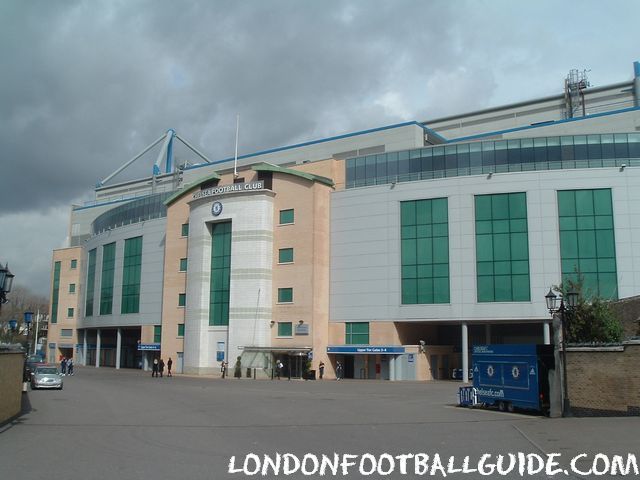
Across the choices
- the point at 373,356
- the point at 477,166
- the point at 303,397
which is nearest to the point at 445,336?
the point at 373,356

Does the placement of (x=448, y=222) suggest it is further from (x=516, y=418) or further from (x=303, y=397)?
(x=516, y=418)

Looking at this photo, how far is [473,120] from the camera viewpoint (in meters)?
72.4

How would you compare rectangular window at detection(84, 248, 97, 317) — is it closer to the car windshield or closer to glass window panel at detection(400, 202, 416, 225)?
glass window panel at detection(400, 202, 416, 225)

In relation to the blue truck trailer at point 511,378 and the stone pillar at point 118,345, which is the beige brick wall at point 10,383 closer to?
the blue truck trailer at point 511,378

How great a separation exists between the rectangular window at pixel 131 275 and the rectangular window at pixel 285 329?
866 inches

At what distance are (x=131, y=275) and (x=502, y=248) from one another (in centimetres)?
4126

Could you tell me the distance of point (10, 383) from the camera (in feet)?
64.6

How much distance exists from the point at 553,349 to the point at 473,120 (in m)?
52.8

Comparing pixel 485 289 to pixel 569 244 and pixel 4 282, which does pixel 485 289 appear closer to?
pixel 569 244

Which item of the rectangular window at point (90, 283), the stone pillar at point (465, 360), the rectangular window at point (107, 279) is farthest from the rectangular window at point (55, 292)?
the stone pillar at point (465, 360)

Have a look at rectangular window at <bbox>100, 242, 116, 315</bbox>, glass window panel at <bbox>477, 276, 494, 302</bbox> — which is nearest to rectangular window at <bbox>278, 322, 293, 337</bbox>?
glass window panel at <bbox>477, 276, 494, 302</bbox>

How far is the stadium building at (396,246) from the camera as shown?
5000cm

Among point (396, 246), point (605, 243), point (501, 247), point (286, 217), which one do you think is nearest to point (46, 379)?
point (286, 217)

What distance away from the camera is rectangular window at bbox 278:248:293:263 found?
5634cm
